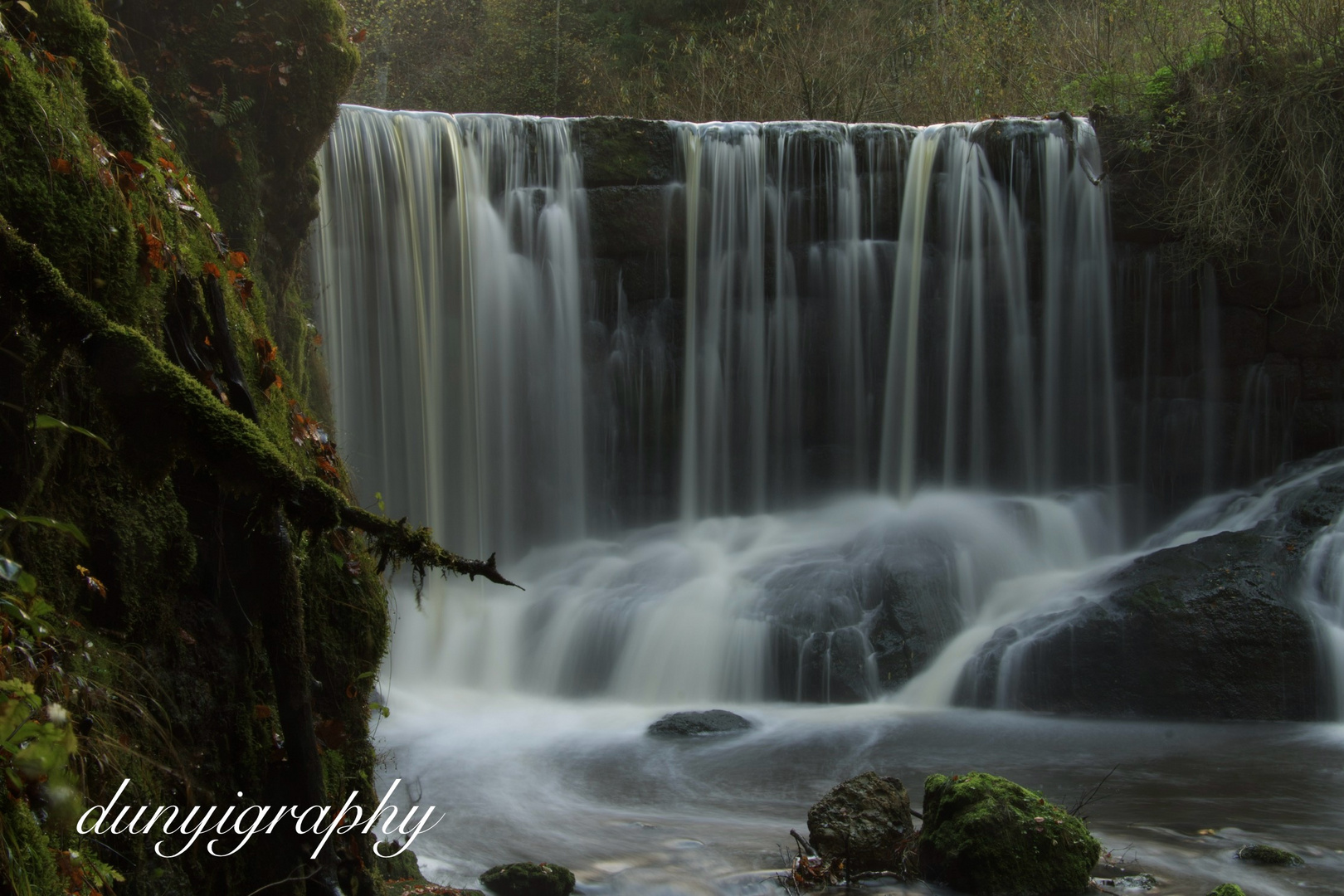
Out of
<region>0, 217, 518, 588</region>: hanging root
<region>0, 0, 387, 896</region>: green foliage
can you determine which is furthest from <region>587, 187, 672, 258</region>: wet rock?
<region>0, 217, 518, 588</region>: hanging root

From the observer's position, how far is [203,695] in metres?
3.06

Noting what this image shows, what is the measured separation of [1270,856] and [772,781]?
106 inches

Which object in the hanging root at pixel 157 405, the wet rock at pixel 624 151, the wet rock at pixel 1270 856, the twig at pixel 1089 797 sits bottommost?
the twig at pixel 1089 797

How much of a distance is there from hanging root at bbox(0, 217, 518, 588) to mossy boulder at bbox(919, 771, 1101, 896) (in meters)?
2.79

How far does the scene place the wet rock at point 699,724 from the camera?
25.6 ft

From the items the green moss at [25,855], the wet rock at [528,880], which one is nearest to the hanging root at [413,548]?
the green moss at [25,855]

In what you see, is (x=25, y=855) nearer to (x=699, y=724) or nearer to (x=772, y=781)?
(x=772, y=781)

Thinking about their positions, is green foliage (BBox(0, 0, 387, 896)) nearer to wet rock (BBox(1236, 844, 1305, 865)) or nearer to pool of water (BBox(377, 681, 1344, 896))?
pool of water (BBox(377, 681, 1344, 896))

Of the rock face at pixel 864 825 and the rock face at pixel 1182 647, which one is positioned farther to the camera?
the rock face at pixel 1182 647

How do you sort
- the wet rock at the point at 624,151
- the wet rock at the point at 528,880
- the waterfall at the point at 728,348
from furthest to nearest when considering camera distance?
the wet rock at the point at 624,151 → the waterfall at the point at 728,348 → the wet rock at the point at 528,880

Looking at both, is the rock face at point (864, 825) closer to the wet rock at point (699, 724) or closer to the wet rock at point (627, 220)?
the wet rock at point (699, 724)

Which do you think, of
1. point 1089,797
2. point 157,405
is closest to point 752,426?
point 1089,797

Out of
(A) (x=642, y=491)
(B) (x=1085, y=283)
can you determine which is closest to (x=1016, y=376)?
(B) (x=1085, y=283)

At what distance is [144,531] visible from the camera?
3.02 m
